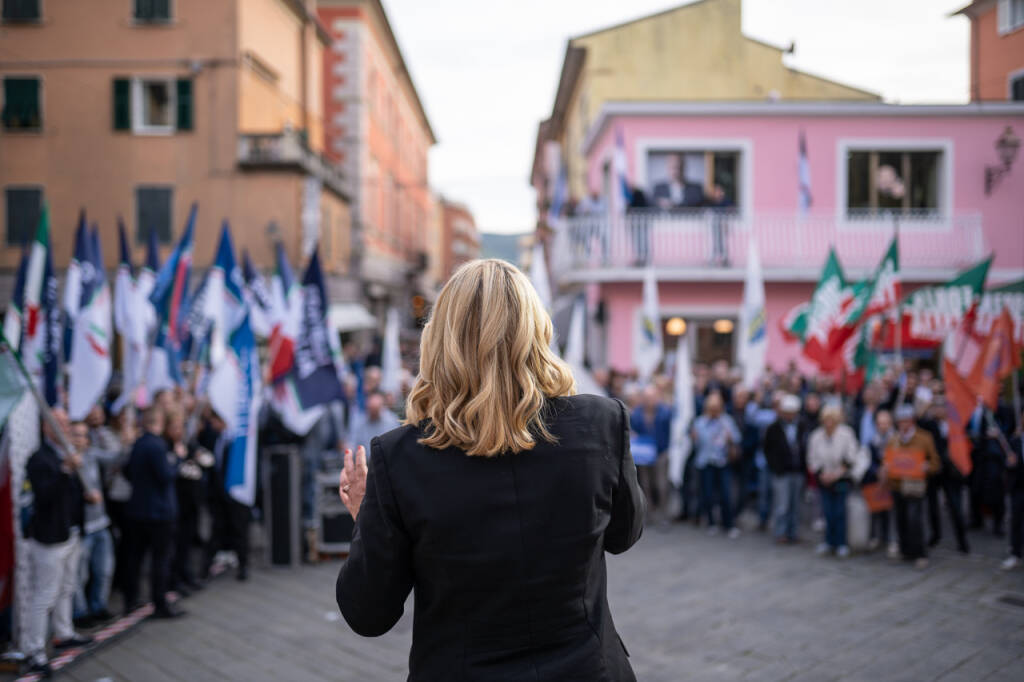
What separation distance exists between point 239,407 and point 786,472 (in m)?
6.43

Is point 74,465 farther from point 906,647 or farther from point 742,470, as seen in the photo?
point 742,470

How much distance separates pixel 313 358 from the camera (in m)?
10.2

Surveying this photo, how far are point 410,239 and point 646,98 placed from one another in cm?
3031

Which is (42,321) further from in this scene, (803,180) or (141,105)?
(141,105)

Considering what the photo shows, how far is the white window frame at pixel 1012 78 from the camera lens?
19.9 meters

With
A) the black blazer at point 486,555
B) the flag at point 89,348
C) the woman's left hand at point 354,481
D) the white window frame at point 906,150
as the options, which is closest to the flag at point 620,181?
the white window frame at point 906,150

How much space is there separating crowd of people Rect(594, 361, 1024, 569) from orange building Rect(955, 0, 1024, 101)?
9169 millimetres

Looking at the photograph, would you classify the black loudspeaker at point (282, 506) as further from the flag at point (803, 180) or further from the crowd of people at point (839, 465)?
the flag at point (803, 180)

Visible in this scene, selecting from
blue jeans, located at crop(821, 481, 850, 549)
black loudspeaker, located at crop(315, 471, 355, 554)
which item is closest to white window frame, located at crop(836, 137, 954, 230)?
blue jeans, located at crop(821, 481, 850, 549)

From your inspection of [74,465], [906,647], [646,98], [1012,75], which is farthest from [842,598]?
[646,98]

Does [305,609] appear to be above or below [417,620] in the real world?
below

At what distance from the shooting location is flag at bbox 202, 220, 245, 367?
998 cm

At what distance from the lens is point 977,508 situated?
1085 cm

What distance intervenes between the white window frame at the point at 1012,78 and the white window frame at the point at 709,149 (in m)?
6.28
